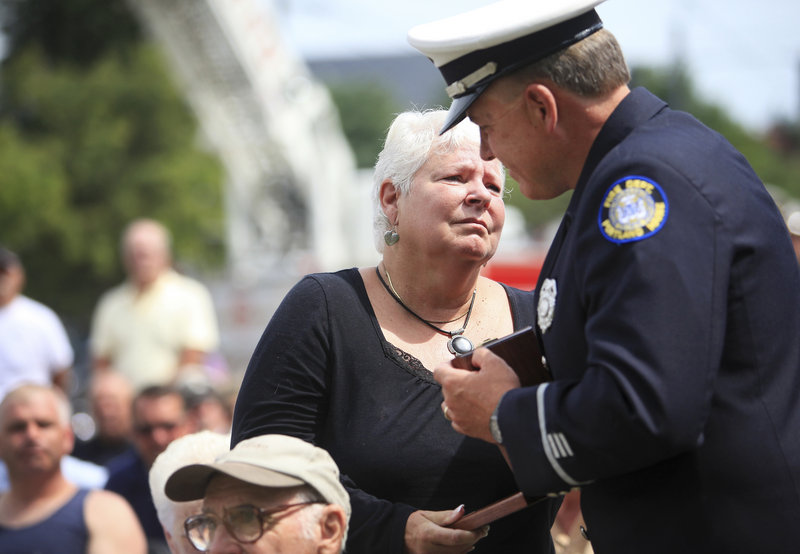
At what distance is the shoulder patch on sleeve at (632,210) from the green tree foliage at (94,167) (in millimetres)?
19132

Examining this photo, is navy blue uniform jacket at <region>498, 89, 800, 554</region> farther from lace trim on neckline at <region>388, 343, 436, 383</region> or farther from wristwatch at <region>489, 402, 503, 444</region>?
lace trim on neckline at <region>388, 343, 436, 383</region>

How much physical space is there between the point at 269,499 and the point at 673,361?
1.11 meters

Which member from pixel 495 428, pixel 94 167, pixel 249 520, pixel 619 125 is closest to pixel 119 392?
pixel 249 520

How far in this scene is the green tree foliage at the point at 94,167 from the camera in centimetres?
2102

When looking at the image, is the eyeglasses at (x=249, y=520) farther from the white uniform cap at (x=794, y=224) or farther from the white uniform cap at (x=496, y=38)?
the white uniform cap at (x=794, y=224)

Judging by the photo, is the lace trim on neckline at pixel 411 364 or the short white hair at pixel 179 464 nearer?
the lace trim on neckline at pixel 411 364

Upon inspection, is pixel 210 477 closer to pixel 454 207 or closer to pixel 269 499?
pixel 269 499

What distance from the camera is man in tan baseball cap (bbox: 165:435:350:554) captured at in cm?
Result: 268

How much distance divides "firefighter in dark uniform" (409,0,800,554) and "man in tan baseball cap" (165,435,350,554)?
19.7 inches

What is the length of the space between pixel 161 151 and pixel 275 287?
19.8ft

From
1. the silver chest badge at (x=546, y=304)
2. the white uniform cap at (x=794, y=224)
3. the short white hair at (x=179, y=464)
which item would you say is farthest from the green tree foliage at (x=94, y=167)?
the silver chest badge at (x=546, y=304)

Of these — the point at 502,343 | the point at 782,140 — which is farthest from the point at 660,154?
the point at 782,140

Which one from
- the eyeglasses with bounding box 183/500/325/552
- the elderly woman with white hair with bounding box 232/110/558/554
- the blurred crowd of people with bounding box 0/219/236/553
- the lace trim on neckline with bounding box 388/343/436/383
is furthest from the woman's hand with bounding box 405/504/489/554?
the blurred crowd of people with bounding box 0/219/236/553

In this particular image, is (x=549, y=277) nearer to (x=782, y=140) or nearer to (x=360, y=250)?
(x=360, y=250)
